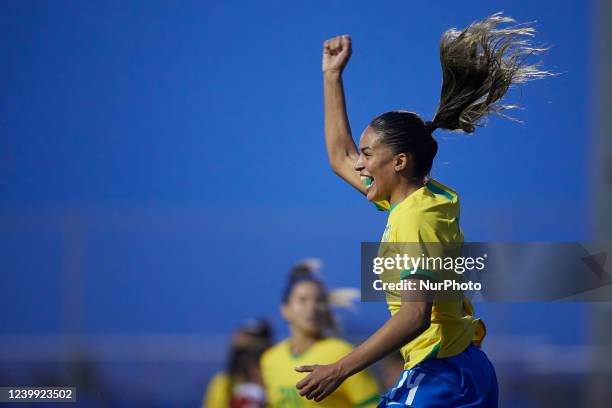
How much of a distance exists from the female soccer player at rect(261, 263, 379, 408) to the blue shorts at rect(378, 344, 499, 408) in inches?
57.4

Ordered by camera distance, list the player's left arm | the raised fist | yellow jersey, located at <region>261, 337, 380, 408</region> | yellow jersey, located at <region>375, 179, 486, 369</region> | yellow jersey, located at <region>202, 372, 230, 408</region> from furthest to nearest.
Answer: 1. yellow jersey, located at <region>202, 372, 230, 408</region>
2. yellow jersey, located at <region>261, 337, 380, 408</region>
3. the raised fist
4. yellow jersey, located at <region>375, 179, 486, 369</region>
5. the player's left arm

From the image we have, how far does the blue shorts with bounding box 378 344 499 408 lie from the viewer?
3035 mm

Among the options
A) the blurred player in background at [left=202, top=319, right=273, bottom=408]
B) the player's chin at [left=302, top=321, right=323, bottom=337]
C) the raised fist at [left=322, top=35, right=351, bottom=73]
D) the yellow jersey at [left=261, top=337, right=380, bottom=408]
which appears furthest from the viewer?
the blurred player in background at [left=202, top=319, right=273, bottom=408]

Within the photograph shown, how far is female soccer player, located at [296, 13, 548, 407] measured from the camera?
287cm

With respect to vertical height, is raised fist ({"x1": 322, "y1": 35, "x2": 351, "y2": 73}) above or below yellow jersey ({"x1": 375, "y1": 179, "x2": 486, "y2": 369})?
above

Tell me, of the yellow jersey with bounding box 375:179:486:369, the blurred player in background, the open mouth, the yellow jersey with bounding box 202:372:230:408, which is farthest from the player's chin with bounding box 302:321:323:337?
the yellow jersey with bounding box 375:179:486:369

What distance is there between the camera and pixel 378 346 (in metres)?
2.84

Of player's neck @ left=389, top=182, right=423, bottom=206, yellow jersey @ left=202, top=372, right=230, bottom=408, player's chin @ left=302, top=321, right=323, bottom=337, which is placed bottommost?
yellow jersey @ left=202, top=372, right=230, bottom=408

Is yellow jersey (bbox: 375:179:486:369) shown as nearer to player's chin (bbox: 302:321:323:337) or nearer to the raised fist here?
the raised fist

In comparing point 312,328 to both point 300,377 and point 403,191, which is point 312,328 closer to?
point 300,377

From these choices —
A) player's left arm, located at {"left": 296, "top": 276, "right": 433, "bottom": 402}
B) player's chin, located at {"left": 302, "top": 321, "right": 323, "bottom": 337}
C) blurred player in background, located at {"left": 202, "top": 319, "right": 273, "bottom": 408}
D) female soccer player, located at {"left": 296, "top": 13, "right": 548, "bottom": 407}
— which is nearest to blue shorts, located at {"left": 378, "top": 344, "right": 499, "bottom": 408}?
female soccer player, located at {"left": 296, "top": 13, "right": 548, "bottom": 407}

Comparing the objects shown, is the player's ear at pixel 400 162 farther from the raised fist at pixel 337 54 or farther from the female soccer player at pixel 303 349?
the female soccer player at pixel 303 349

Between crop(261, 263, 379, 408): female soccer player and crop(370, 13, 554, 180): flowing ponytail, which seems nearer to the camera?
crop(370, 13, 554, 180): flowing ponytail

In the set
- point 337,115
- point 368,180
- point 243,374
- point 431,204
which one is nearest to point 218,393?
point 243,374
